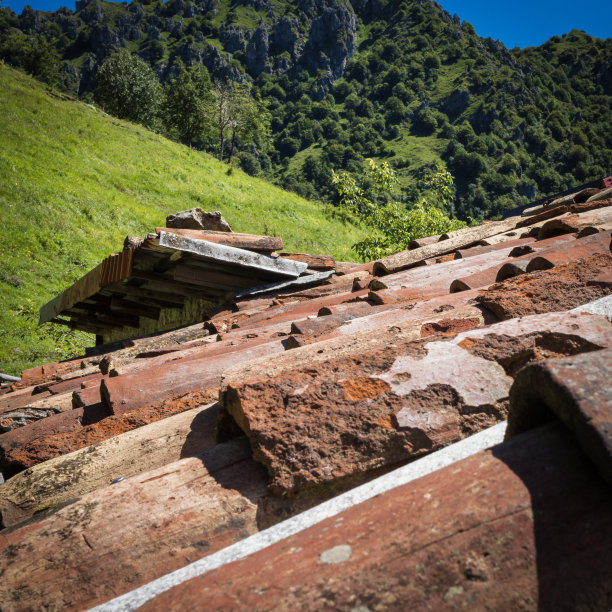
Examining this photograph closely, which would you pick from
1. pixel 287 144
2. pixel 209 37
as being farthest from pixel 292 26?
pixel 287 144

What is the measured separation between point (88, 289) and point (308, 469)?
4289mm

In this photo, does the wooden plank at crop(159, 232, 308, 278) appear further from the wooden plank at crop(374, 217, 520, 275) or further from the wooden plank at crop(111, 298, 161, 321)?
the wooden plank at crop(111, 298, 161, 321)

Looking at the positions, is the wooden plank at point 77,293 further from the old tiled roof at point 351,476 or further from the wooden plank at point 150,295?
the old tiled roof at point 351,476

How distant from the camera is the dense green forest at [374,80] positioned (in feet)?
267

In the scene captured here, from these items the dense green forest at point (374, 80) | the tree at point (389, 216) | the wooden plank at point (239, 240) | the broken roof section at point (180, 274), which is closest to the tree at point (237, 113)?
the dense green forest at point (374, 80)

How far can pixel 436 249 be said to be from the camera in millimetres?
4730

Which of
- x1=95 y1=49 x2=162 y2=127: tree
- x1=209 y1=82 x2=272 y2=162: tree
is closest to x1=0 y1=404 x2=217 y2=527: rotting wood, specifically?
x1=209 y1=82 x2=272 y2=162: tree

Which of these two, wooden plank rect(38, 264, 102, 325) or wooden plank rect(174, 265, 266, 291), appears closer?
wooden plank rect(174, 265, 266, 291)

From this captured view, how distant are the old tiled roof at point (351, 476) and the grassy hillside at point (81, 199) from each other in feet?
29.1

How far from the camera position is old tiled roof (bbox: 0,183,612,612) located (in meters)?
0.76

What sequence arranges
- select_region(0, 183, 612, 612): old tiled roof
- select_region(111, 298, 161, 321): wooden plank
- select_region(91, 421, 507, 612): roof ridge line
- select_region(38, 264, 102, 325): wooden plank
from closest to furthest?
1. select_region(0, 183, 612, 612): old tiled roof
2. select_region(91, 421, 507, 612): roof ridge line
3. select_region(38, 264, 102, 325): wooden plank
4. select_region(111, 298, 161, 321): wooden plank

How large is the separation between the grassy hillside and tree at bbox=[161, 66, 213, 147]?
19.7m

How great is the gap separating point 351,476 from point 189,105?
47258 millimetres

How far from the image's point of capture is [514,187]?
80.6 metres
